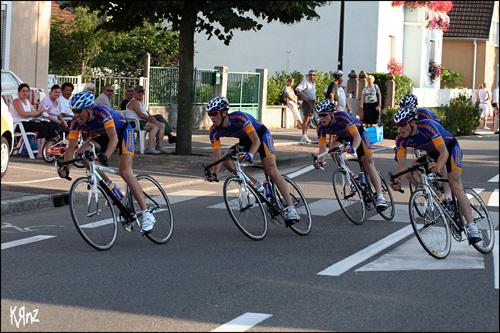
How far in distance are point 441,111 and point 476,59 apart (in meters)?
32.4

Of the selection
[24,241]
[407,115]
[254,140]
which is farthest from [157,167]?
[407,115]

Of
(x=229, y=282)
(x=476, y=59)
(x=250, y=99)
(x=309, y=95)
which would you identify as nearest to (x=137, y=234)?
(x=229, y=282)

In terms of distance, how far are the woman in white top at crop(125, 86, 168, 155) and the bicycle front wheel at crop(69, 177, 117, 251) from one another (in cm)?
913

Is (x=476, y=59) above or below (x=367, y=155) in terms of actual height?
above

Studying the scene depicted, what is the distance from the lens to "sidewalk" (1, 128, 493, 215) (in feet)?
36.1

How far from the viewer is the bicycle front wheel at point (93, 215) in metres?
8.25

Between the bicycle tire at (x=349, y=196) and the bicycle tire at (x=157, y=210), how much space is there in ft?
8.11

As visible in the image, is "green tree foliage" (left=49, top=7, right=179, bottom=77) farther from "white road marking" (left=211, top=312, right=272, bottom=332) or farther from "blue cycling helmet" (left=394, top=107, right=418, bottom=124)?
"white road marking" (left=211, top=312, right=272, bottom=332)

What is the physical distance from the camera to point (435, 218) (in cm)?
848

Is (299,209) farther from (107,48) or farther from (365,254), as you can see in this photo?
(107,48)

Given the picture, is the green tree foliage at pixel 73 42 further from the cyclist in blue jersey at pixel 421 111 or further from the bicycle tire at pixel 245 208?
the bicycle tire at pixel 245 208

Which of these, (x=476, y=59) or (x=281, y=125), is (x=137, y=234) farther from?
(x=476, y=59)

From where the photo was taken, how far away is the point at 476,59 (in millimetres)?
59125

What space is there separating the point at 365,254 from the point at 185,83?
31.3ft
